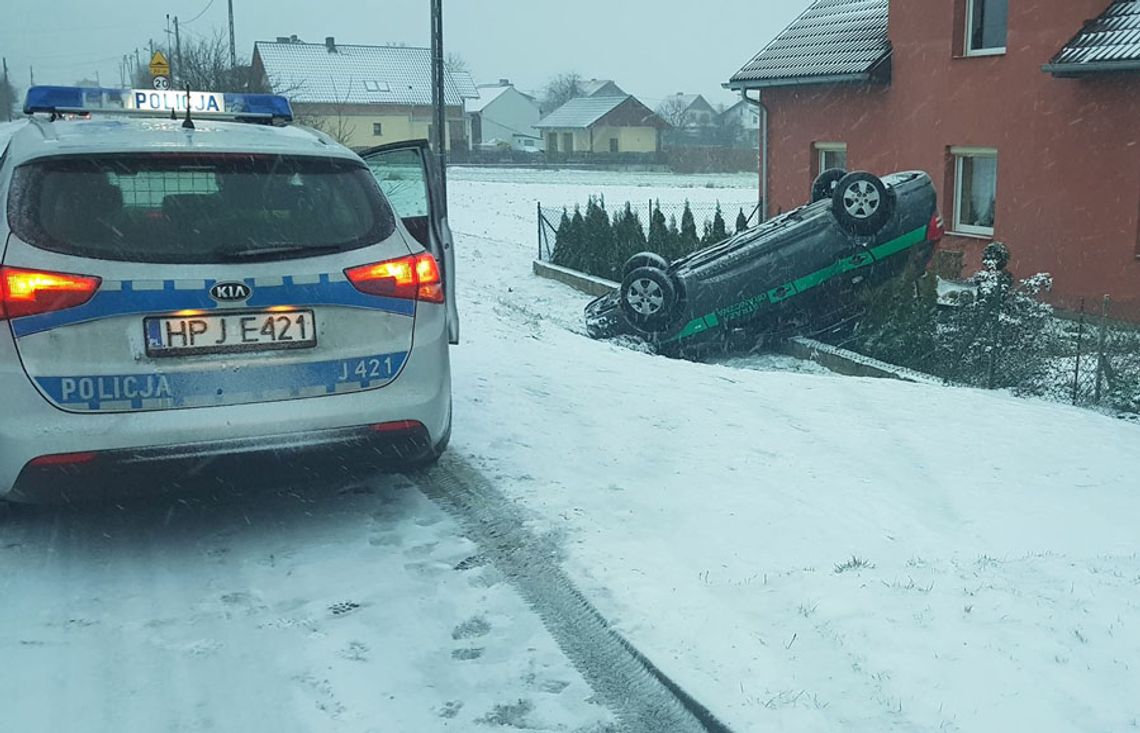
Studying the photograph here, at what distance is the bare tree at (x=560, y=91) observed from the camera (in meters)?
137

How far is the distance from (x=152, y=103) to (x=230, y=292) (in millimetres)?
2016

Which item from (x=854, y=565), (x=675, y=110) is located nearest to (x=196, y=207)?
(x=854, y=565)

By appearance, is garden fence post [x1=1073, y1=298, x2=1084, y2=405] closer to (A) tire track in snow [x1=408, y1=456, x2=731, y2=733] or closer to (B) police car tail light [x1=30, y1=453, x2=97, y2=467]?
(A) tire track in snow [x1=408, y1=456, x2=731, y2=733]

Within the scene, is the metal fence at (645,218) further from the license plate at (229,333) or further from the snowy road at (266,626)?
the license plate at (229,333)

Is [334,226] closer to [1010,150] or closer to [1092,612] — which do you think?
[1092,612]

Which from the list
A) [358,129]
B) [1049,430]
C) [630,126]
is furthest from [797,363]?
[630,126]

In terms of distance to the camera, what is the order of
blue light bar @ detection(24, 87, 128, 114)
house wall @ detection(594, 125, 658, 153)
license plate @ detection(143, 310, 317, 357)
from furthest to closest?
house wall @ detection(594, 125, 658, 153) → blue light bar @ detection(24, 87, 128, 114) → license plate @ detection(143, 310, 317, 357)

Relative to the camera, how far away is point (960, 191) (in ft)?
55.6

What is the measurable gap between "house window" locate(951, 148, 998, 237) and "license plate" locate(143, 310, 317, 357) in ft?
45.6

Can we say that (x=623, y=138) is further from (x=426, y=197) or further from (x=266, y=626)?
(x=266, y=626)

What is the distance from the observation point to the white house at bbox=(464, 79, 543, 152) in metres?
110

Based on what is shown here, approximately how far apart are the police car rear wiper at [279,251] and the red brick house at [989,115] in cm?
860

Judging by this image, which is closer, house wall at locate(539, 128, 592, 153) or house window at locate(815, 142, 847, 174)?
house window at locate(815, 142, 847, 174)

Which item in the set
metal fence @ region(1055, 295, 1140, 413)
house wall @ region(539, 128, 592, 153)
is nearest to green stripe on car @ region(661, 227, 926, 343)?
metal fence @ region(1055, 295, 1140, 413)
